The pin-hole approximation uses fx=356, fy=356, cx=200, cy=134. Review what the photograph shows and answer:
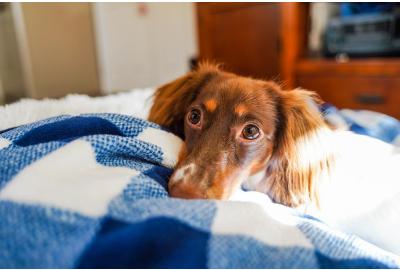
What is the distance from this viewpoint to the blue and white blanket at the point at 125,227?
0.44 metres

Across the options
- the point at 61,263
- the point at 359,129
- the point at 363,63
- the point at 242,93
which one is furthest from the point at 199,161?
the point at 363,63

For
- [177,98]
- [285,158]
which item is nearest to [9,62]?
[177,98]

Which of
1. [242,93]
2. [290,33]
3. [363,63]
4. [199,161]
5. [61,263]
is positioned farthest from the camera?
[290,33]

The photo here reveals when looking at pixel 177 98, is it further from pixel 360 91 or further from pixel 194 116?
pixel 360 91

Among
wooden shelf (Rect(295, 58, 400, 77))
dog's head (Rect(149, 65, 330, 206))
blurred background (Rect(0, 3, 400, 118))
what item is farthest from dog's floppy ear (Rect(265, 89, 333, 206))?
wooden shelf (Rect(295, 58, 400, 77))

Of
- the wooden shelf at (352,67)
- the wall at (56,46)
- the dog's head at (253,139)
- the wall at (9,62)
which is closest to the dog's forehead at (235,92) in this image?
the dog's head at (253,139)

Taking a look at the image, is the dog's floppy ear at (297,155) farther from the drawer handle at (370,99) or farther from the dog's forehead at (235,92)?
the drawer handle at (370,99)

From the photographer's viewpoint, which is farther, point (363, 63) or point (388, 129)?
point (363, 63)

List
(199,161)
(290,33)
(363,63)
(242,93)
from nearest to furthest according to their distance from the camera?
(199,161) < (242,93) < (363,63) < (290,33)

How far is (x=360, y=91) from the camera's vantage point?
210 centimetres

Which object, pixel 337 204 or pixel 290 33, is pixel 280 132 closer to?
pixel 337 204

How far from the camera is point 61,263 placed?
1.39ft

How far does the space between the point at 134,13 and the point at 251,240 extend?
165 inches

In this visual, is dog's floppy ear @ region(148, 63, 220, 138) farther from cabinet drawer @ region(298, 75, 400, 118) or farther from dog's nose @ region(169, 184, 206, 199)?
cabinet drawer @ region(298, 75, 400, 118)
